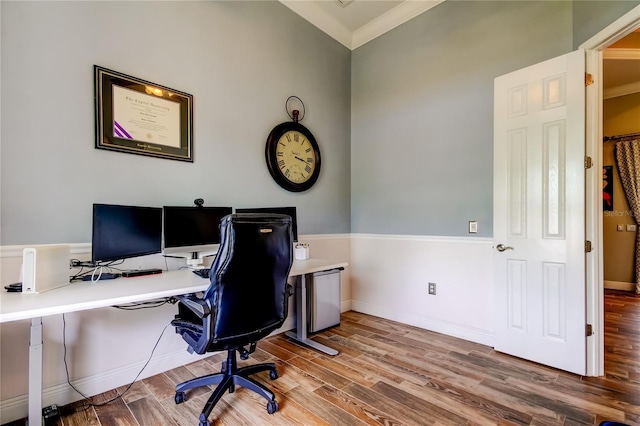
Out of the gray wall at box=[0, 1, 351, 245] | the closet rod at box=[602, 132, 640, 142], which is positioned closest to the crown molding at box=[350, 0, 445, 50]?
the gray wall at box=[0, 1, 351, 245]

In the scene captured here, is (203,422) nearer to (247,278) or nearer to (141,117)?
(247,278)

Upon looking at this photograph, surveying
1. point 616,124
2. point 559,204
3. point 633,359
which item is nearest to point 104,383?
point 559,204

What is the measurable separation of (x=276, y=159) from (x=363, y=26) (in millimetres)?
2096

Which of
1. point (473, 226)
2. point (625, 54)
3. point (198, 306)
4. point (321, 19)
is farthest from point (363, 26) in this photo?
point (198, 306)

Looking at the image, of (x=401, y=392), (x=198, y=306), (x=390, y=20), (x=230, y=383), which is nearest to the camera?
(x=198, y=306)

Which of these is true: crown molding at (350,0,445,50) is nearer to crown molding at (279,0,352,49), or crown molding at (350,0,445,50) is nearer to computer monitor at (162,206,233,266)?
crown molding at (279,0,352,49)

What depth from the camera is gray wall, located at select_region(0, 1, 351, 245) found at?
1.68 meters

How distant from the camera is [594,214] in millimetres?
2086

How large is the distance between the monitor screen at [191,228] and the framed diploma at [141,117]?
1.51 ft

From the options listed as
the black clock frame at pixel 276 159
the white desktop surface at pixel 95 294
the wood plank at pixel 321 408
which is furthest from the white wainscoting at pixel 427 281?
the white desktop surface at pixel 95 294

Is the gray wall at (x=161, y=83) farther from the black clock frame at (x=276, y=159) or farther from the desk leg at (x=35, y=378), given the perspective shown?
the desk leg at (x=35, y=378)

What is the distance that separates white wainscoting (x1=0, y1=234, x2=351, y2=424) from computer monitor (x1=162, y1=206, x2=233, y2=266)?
185 millimetres

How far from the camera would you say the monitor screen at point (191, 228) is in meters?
2.06

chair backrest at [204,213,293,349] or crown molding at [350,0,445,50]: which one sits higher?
crown molding at [350,0,445,50]
